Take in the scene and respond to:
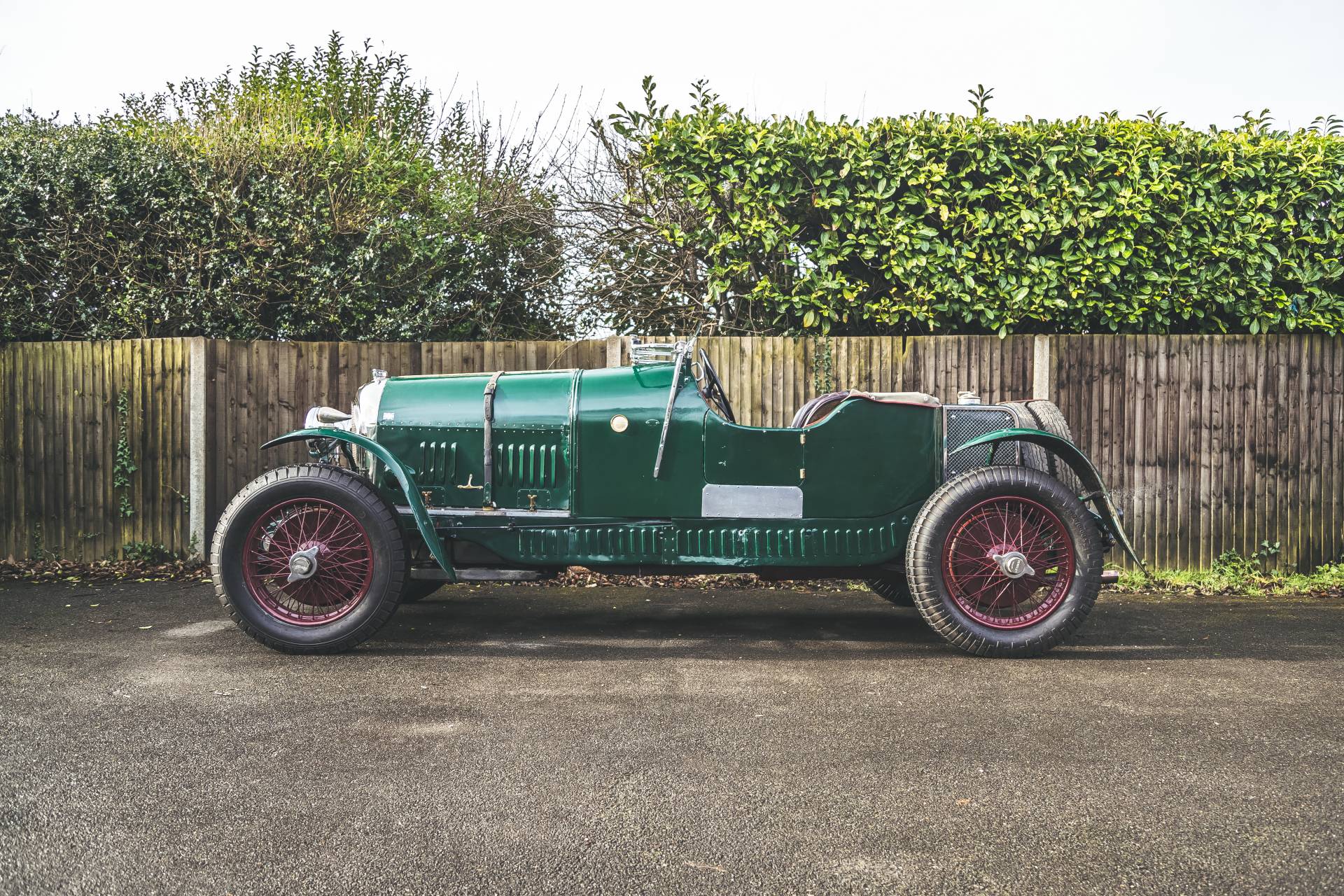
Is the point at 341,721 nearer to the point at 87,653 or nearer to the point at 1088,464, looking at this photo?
the point at 87,653

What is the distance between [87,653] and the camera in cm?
430

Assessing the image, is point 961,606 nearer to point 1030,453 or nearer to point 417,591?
point 1030,453

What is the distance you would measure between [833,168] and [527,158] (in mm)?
3635

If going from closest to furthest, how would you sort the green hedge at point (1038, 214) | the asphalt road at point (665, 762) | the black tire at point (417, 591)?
the asphalt road at point (665, 762)
the black tire at point (417, 591)
the green hedge at point (1038, 214)

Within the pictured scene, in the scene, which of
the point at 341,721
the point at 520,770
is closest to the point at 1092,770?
the point at 520,770

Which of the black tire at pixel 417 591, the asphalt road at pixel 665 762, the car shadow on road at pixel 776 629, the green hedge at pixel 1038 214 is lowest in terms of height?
the car shadow on road at pixel 776 629

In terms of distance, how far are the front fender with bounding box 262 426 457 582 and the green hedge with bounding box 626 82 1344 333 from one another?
323 cm

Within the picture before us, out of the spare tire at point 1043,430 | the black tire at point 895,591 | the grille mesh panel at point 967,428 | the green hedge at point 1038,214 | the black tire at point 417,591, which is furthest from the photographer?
the green hedge at point 1038,214

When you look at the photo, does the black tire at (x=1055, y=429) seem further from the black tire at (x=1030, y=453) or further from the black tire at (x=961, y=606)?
the black tire at (x=961, y=606)

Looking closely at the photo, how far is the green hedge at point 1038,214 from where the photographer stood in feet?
21.0

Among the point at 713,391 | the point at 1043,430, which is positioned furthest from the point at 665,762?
Answer: the point at 1043,430

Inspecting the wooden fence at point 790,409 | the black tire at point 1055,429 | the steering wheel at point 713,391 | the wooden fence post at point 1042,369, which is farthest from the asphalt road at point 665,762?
the wooden fence post at point 1042,369

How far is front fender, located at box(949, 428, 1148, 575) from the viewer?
4.45 m

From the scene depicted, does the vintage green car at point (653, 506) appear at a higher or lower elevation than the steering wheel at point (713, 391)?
lower
